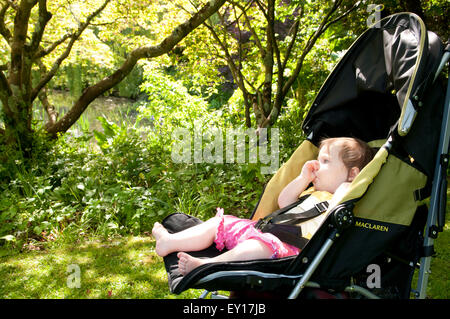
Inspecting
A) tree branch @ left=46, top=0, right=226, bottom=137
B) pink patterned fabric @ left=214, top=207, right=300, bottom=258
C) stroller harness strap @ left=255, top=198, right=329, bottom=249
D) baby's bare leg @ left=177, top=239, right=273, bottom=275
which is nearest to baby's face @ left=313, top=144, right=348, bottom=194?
stroller harness strap @ left=255, top=198, right=329, bottom=249

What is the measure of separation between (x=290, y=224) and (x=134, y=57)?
131 inches

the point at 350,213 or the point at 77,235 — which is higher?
the point at 350,213

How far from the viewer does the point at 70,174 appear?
403 centimetres

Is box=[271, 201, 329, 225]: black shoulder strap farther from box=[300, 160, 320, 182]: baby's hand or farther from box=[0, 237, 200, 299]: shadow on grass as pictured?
box=[0, 237, 200, 299]: shadow on grass

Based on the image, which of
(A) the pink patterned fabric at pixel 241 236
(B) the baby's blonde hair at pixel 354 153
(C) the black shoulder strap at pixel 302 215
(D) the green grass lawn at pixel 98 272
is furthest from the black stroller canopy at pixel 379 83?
(D) the green grass lawn at pixel 98 272

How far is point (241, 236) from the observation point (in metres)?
1.98

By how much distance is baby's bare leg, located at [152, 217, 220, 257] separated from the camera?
2.00 metres

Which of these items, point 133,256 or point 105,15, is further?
point 105,15

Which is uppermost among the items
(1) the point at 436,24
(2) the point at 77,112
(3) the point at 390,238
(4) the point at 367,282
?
(1) the point at 436,24

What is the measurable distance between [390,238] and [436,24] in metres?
5.05

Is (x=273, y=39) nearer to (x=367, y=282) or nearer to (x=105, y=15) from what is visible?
(x=105, y=15)

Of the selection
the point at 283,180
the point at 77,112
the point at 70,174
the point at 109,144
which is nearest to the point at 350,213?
the point at 283,180

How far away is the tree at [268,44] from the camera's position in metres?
4.63

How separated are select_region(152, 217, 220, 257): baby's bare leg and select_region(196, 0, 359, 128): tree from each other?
269cm
